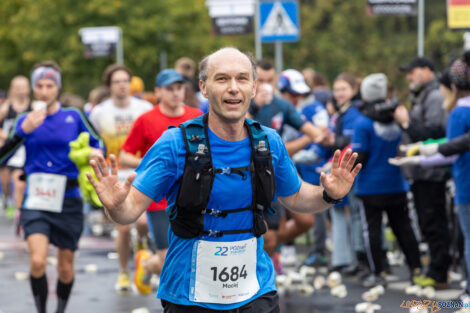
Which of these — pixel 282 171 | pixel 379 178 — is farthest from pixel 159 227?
pixel 282 171

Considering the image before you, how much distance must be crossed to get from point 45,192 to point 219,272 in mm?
3765

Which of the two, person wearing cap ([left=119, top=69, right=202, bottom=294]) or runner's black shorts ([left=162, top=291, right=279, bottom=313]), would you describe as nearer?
runner's black shorts ([left=162, top=291, right=279, bottom=313])

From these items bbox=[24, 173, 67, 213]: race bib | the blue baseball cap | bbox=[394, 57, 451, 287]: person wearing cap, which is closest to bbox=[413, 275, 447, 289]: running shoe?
bbox=[394, 57, 451, 287]: person wearing cap

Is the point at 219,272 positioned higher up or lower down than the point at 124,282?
higher up

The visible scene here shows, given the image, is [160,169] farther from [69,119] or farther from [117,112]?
[117,112]

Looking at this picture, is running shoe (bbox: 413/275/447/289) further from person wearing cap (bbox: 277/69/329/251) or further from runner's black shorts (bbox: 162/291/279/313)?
runner's black shorts (bbox: 162/291/279/313)

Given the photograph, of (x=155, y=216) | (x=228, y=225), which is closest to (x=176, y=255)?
(x=228, y=225)

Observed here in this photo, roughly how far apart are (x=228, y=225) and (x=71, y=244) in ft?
12.7

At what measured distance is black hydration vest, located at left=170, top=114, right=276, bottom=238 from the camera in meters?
4.40

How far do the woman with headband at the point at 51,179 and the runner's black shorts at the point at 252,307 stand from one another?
3509mm

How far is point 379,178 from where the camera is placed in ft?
30.9

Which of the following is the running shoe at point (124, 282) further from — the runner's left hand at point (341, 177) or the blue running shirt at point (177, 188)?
the runner's left hand at point (341, 177)

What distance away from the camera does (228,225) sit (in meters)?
4.52

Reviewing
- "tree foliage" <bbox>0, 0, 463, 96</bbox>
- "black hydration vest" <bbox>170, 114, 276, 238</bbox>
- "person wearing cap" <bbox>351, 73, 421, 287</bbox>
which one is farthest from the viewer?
"tree foliage" <bbox>0, 0, 463, 96</bbox>
